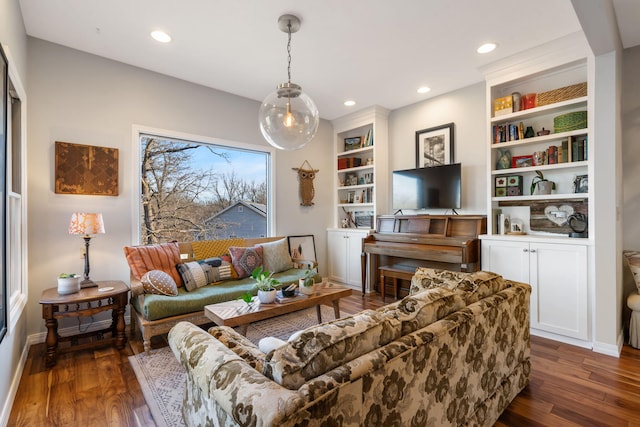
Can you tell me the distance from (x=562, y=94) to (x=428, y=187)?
1.67 m

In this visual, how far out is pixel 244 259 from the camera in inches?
147

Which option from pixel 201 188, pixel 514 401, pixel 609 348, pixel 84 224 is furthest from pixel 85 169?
pixel 609 348

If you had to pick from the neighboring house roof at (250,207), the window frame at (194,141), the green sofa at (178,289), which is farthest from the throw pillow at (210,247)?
the window frame at (194,141)

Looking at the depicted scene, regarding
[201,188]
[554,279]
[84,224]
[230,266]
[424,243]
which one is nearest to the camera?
[84,224]

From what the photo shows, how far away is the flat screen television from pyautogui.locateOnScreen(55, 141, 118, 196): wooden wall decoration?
3.56 m

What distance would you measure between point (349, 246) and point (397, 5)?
3.34 m

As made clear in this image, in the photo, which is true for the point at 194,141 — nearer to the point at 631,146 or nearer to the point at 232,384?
the point at 232,384

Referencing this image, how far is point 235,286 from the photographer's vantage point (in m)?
3.30

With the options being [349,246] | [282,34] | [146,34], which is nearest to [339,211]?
[349,246]

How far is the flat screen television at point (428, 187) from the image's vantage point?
3.89m

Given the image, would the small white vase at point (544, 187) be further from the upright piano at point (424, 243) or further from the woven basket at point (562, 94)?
the woven basket at point (562, 94)

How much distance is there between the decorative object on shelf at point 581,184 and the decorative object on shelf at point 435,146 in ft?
4.45

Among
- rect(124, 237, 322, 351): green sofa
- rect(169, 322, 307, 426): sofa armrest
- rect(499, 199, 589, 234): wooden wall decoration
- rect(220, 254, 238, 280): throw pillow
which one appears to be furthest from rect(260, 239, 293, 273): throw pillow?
rect(499, 199, 589, 234): wooden wall decoration

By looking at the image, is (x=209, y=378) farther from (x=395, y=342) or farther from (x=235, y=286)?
(x=235, y=286)
